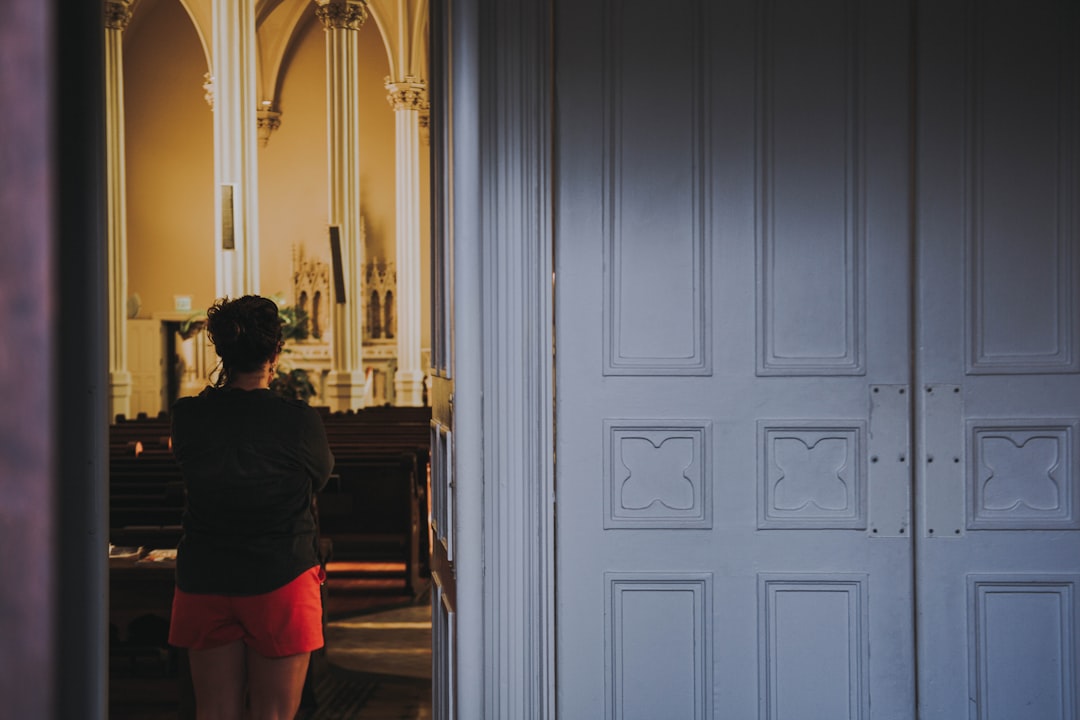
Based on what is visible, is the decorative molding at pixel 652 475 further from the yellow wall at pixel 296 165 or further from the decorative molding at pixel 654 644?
the yellow wall at pixel 296 165

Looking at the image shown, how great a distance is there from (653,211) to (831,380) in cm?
74

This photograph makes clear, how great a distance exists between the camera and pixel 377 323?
19.9m

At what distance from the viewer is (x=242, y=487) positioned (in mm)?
2730

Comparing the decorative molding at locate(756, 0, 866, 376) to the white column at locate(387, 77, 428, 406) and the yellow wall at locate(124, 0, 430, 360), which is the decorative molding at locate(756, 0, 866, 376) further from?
the yellow wall at locate(124, 0, 430, 360)

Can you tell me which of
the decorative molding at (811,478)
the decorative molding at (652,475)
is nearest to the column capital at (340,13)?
the decorative molding at (652,475)

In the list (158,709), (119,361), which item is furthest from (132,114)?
(158,709)

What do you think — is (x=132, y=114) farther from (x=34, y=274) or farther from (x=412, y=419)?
(x=34, y=274)

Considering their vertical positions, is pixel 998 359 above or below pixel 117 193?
below

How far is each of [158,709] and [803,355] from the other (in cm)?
351

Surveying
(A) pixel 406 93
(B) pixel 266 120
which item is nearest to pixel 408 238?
(A) pixel 406 93

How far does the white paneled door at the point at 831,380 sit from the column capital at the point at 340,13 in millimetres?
13542

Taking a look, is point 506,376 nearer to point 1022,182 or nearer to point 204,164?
point 1022,182

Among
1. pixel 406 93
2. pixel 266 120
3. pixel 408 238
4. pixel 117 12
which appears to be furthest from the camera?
pixel 266 120

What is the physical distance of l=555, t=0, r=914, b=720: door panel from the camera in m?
3.12
